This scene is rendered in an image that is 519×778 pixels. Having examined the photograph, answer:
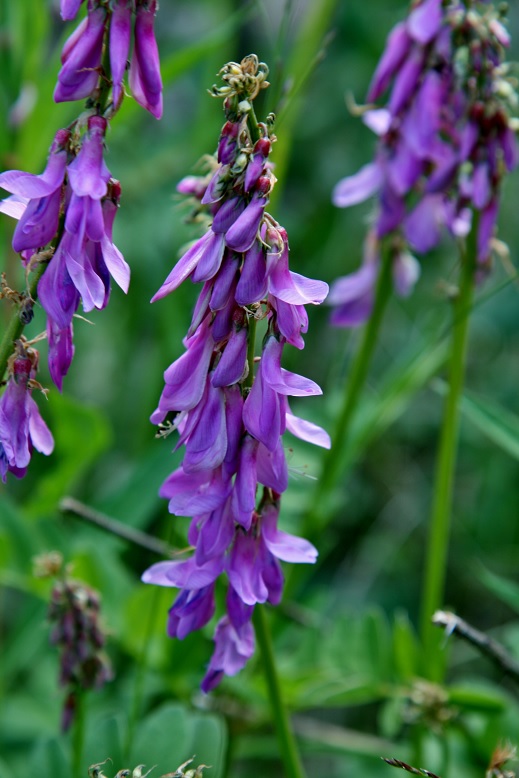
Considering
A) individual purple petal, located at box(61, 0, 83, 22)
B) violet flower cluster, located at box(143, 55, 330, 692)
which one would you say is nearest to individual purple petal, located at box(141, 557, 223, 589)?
violet flower cluster, located at box(143, 55, 330, 692)

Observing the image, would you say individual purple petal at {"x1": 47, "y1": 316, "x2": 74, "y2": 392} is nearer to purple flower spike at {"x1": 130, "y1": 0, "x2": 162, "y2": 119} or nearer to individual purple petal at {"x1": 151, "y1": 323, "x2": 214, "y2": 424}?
individual purple petal at {"x1": 151, "y1": 323, "x2": 214, "y2": 424}

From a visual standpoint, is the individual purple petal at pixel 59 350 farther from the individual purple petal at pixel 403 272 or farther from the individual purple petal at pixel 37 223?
the individual purple petal at pixel 403 272

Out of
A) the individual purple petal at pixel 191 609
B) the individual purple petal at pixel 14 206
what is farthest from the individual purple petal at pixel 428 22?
the individual purple petal at pixel 191 609

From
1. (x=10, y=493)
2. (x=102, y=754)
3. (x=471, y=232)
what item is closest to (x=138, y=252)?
(x=10, y=493)

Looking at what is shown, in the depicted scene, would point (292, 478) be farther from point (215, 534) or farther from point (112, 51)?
point (112, 51)

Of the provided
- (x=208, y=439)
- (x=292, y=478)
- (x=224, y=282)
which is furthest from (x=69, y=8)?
(x=292, y=478)

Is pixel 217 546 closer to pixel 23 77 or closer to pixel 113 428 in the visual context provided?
pixel 23 77
